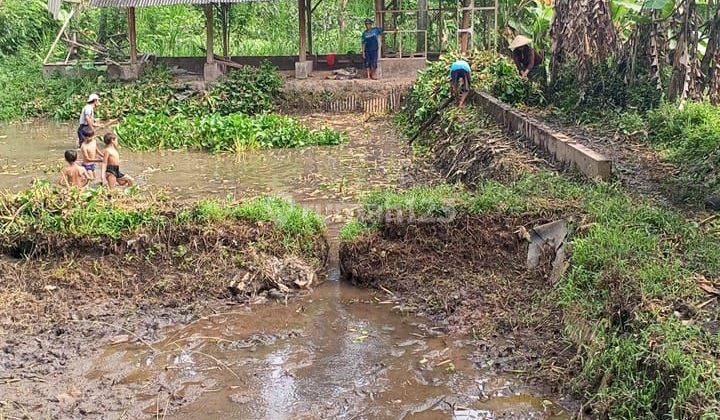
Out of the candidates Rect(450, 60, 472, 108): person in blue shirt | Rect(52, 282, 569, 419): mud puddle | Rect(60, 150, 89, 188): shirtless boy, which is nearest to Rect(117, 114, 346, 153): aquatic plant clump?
Rect(450, 60, 472, 108): person in blue shirt

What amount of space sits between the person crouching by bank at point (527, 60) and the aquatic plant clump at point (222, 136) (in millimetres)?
4053

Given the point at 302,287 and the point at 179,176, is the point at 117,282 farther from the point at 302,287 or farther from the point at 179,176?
the point at 179,176

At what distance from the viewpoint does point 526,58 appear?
52.4 ft

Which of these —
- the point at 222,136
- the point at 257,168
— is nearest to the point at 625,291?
the point at 257,168

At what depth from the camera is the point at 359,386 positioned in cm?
568

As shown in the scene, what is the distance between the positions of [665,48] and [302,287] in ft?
30.2

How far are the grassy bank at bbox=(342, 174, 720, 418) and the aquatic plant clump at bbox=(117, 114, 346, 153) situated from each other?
7.45m

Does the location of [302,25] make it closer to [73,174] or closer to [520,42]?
[520,42]

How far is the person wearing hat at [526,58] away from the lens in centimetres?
1543

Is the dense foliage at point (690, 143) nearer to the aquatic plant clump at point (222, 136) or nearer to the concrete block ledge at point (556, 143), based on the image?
the concrete block ledge at point (556, 143)

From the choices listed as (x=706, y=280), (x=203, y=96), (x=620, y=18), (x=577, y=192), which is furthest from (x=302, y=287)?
(x=203, y=96)

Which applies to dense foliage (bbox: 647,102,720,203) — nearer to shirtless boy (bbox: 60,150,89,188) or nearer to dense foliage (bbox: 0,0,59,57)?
shirtless boy (bbox: 60,150,89,188)

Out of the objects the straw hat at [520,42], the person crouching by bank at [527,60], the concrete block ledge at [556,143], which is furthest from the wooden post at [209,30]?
the concrete block ledge at [556,143]

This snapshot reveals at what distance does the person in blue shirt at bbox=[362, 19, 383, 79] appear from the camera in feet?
64.7
